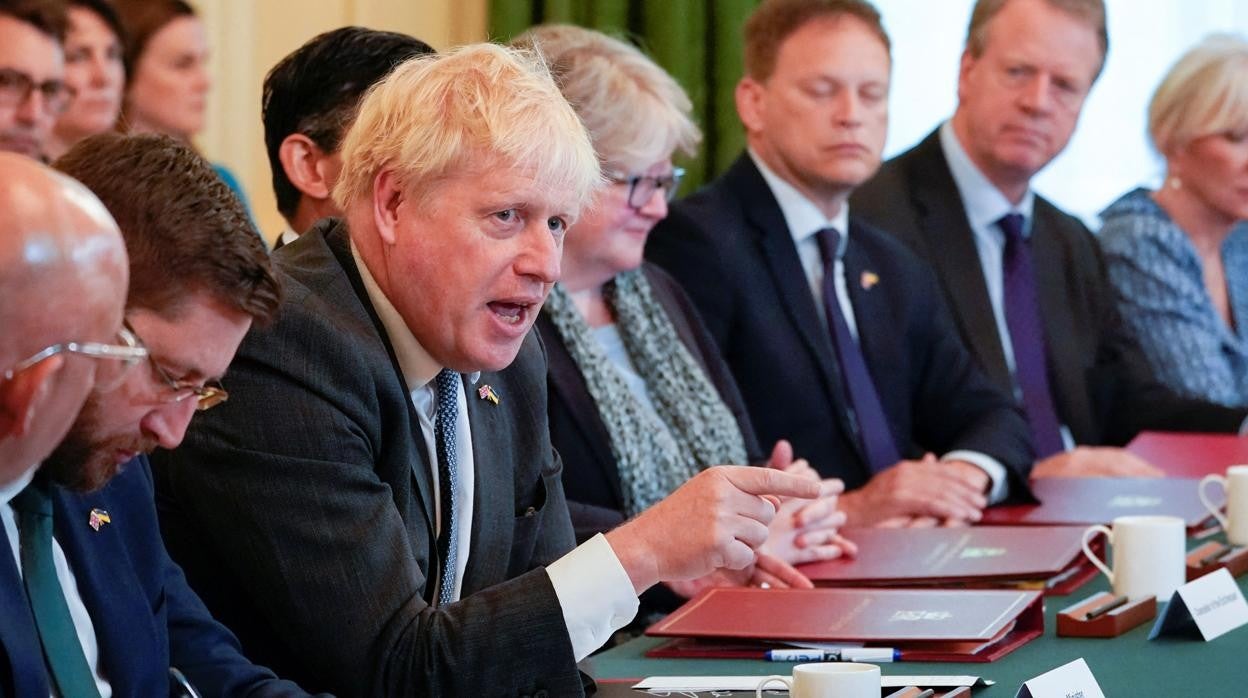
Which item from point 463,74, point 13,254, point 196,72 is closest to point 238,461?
point 463,74

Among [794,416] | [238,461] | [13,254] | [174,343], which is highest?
[13,254]

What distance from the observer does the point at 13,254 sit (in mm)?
1099

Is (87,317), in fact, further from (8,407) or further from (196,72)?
(196,72)

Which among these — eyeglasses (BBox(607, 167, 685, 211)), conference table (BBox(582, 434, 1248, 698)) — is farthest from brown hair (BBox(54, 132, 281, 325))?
eyeglasses (BBox(607, 167, 685, 211))

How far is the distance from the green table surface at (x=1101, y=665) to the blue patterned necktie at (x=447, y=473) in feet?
0.64

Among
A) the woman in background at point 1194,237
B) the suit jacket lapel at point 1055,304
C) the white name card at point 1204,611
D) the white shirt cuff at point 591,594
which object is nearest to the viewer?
the white shirt cuff at point 591,594

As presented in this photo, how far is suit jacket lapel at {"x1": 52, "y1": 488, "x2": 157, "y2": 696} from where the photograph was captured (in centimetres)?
166

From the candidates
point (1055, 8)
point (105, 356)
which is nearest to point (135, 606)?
point (105, 356)

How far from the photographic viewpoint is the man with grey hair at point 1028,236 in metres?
4.12

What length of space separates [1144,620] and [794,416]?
49.7 inches

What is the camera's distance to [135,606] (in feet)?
5.60

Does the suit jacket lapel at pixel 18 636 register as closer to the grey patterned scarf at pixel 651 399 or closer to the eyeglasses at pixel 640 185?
the grey patterned scarf at pixel 651 399

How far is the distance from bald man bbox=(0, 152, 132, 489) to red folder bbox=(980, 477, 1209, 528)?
2.10 metres

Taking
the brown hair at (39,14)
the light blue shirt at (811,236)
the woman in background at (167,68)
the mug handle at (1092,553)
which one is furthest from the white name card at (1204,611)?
the woman in background at (167,68)
